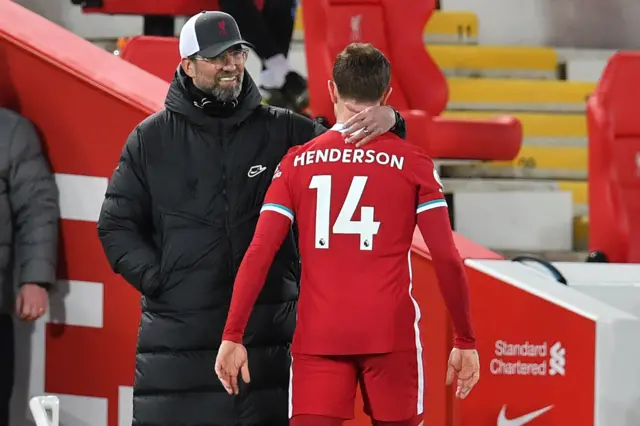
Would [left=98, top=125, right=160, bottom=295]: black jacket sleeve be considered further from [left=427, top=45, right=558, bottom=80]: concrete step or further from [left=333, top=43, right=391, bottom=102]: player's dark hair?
[left=427, top=45, right=558, bottom=80]: concrete step

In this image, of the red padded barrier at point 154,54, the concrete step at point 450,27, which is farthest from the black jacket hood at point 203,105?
the concrete step at point 450,27

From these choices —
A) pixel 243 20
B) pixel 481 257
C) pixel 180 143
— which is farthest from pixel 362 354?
pixel 243 20

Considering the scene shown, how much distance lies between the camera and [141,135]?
2865 mm

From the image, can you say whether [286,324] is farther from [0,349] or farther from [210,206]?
[0,349]

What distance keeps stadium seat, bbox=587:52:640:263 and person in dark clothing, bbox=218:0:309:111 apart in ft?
4.55

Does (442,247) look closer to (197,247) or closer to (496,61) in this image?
(197,247)

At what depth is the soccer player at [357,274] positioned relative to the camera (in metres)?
2.53

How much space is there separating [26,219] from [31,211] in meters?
0.03

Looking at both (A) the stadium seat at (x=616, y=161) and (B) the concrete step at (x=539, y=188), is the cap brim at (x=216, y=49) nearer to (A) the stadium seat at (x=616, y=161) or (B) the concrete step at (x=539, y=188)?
(A) the stadium seat at (x=616, y=161)

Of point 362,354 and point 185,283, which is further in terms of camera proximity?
point 185,283

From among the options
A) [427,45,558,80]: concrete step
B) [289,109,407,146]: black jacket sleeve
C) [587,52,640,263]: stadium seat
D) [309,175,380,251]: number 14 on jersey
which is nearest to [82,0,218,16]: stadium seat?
[587,52,640,263]: stadium seat

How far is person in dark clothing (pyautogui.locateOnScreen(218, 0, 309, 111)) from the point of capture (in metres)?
5.62

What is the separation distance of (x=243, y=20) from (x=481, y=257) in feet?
7.37

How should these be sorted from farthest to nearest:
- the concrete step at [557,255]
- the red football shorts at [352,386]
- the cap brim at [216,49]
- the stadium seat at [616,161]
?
1. the concrete step at [557,255]
2. the stadium seat at [616,161]
3. the cap brim at [216,49]
4. the red football shorts at [352,386]
